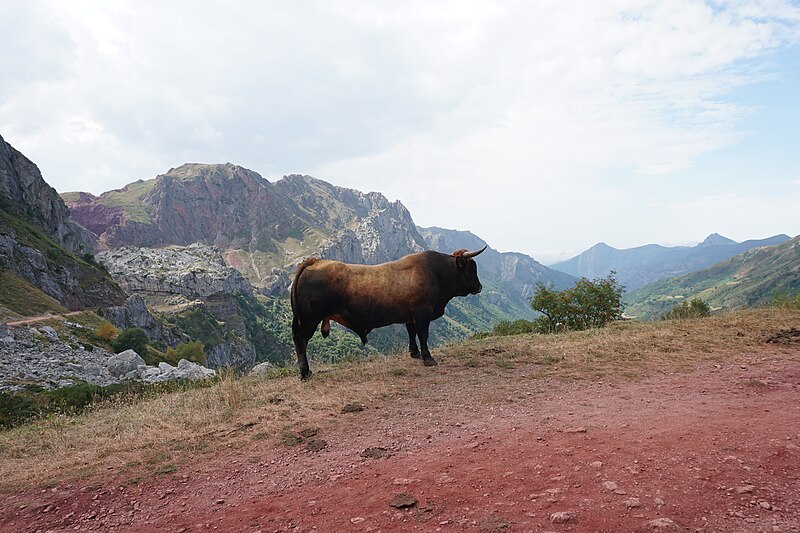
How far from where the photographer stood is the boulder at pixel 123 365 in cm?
2839

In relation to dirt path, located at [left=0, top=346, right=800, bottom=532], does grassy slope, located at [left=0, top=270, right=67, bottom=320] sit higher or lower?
higher

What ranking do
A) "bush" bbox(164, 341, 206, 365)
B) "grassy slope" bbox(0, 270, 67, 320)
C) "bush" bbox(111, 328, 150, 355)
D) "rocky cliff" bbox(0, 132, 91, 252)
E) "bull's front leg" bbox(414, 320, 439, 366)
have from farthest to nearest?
"rocky cliff" bbox(0, 132, 91, 252), "bush" bbox(164, 341, 206, 365), "grassy slope" bbox(0, 270, 67, 320), "bush" bbox(111, 328, 150, 355), "bull's front leg" bbox(414, 320, 439, 366)

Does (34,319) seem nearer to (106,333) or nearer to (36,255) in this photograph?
(106,333)

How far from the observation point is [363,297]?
10.1m

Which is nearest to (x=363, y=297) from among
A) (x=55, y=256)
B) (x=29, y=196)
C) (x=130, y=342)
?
(x=130, y=342)

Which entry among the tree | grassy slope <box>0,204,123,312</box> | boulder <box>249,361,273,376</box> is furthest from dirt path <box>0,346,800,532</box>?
grassy slope <box>0,204,123,312</box>

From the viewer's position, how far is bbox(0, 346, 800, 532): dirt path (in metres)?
3.58

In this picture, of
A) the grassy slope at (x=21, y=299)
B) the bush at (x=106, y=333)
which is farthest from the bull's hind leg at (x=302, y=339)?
the grassy slope at (x=21, y=299)

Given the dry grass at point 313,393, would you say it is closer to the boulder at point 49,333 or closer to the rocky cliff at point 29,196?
the boulder at point 49,333

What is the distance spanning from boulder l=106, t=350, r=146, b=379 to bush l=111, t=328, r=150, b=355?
15.4m

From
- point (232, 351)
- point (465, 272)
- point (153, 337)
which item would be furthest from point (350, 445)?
point (232, 351)

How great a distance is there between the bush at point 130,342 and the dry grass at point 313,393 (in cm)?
4019

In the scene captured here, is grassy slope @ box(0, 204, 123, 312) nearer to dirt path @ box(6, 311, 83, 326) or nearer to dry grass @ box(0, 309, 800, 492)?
dirt path @ box(6, 311, 83, 326)

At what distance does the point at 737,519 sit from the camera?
324 cm
